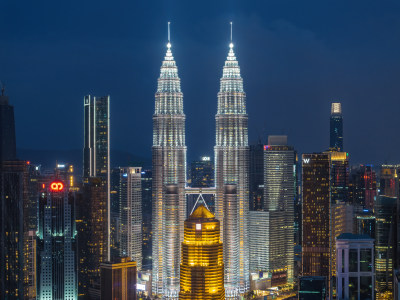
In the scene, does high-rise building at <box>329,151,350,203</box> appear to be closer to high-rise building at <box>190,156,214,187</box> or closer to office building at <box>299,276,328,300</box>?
high-rise building at <box>190,156,214,187</box>

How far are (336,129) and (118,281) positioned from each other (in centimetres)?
1206

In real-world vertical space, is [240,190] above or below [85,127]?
below

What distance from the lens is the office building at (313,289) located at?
2333 centimetres

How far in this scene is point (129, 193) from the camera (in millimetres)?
34938

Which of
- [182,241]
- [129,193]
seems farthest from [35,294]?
[129,193]

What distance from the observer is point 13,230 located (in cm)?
2847

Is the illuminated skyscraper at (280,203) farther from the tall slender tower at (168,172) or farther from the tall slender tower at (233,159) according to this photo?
the tall slender tower at (168,172)

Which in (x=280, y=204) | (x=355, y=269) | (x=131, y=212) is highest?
(x=280, y=204)

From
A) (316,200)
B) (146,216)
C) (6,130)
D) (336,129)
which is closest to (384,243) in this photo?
(316,200)

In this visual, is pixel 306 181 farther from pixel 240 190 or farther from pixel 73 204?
pixel 73 204

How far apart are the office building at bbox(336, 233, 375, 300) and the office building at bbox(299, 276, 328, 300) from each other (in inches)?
41.1

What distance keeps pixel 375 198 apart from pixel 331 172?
2.55 meters

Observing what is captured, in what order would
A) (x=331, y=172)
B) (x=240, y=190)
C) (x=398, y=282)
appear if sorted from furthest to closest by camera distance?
(x=331, y=172) < (x=240, y=190) < (x=398, y=282)

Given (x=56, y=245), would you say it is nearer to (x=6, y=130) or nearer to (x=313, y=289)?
(x=6, y=130)
